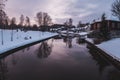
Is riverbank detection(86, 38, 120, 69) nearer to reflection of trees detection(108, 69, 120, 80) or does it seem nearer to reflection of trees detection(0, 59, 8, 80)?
reflection of trees detection(108, 69, 120, 80)

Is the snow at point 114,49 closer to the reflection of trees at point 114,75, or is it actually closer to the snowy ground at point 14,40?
the reflection of trees at point 114,75

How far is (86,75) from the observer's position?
14766mm

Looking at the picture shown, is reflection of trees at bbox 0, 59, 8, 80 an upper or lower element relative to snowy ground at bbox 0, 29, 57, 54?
lower

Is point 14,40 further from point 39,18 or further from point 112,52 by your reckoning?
point 39,18

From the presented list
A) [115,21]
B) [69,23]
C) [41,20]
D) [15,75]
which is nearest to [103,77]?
[15,75]

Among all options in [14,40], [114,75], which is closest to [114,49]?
[114,75]

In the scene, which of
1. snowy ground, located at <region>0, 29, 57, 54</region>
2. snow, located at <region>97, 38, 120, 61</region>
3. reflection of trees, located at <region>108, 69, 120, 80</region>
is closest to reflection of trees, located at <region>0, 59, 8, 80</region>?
snowy ground, located at <region>0, 29, 57, 54</region>

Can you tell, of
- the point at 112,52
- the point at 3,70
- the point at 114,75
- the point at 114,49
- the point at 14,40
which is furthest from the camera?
the point at 14,40

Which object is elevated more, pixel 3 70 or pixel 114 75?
pixel 3 70

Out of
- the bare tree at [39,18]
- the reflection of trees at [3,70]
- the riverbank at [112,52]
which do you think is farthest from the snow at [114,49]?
the bare tree at [39,18]

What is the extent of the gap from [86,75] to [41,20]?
303 feet

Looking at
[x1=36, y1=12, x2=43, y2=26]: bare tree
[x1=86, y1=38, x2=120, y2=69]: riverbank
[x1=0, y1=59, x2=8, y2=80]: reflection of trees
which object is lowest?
[x1=0, y1=59, x2=8, y2=80]: reflection of trees

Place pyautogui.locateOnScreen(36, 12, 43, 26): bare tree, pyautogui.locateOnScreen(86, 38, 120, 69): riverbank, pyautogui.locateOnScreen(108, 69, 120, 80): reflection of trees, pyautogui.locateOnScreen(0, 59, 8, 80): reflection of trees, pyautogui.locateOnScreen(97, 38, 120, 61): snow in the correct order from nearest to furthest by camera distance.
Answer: pyautogui.locateOnScreen(0, 59, 8, 80): reflection of trees
pyautogui.locateOnScreen(108, 69, 120, 80): reflection of trees
pyautogui.locateOnScreen(86, 38, 120, 69): riverbank
pyautogui.locateOnScreen(97, 38, 120, 61): snow
pyautogui.locateOnScreen(36, 12, 43, 26): bare tree

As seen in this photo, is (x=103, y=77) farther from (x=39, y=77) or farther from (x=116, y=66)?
(x=39, y=77)
